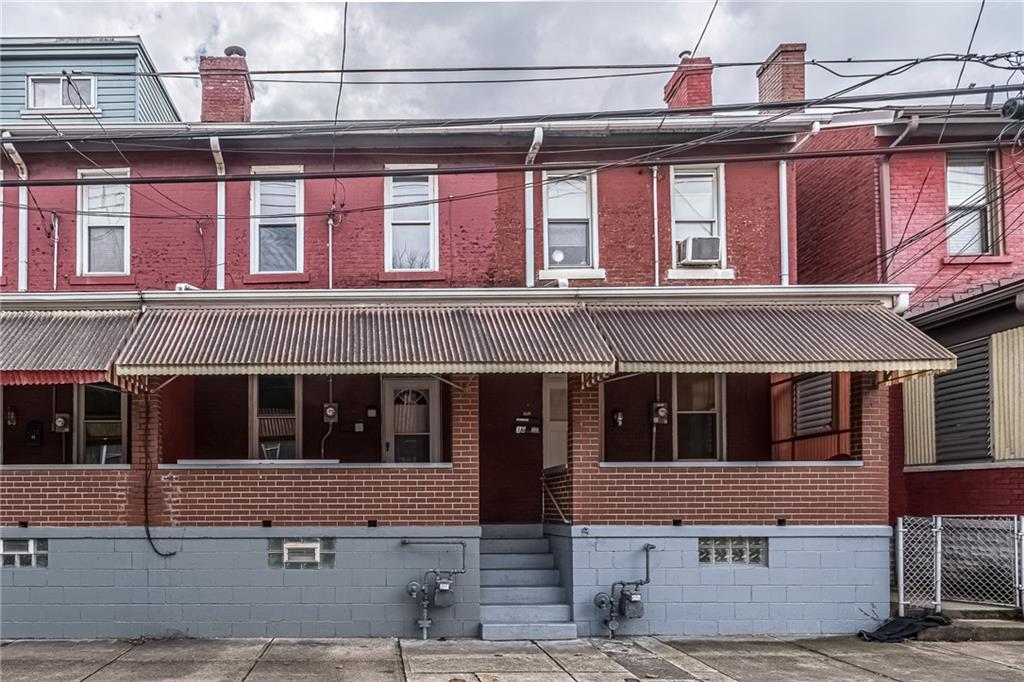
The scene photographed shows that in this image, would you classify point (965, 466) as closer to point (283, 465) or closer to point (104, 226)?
point (283, 465)

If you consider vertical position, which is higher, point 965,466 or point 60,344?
point 60,344

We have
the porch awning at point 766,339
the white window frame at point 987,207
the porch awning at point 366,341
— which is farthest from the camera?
the white window frame at point 987,207

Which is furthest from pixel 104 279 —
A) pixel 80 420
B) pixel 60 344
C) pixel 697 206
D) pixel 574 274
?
pixel 697 206

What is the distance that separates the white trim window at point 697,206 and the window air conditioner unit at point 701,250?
13 cm

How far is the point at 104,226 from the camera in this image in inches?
534

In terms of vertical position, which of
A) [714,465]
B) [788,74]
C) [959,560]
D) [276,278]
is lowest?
[959,560]

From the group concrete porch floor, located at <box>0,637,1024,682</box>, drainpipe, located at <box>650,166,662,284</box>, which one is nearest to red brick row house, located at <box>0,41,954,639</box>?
drainpipe, located at <box>650,166,662,284</box>

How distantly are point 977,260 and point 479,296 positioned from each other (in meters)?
8.58

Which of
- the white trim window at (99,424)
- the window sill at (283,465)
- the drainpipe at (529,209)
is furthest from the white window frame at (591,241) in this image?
the white trim window at (99,424)

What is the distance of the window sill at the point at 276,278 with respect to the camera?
13.4 meters

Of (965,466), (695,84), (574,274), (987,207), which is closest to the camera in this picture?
(965,466)

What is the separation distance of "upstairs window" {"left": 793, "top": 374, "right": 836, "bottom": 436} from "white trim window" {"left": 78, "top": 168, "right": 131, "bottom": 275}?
411 inches

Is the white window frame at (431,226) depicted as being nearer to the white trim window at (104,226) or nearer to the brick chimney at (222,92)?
the brick chimney at (222,92)

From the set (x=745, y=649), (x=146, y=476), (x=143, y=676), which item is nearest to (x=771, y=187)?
(x=745, y=649)
